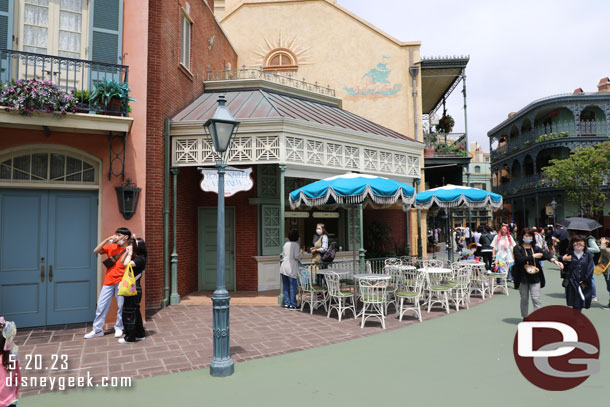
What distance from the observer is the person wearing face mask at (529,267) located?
631 centimetres

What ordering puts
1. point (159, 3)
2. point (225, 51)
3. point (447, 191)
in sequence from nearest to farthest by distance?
point (159, 3) < point (447, 191) < point (225, 51)

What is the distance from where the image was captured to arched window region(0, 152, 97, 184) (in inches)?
271

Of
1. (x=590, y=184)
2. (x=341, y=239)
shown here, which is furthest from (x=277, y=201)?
(x=590, y=184)

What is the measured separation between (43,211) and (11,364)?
5.03 m

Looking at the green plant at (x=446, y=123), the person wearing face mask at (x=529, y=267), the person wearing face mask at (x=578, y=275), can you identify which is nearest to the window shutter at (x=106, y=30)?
the person wearing face mask at (x=529, y=267)

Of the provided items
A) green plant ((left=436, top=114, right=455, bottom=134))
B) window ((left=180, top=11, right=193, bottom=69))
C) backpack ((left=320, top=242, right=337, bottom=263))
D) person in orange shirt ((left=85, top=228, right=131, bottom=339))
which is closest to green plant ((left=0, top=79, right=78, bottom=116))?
person in orange shirt ((left=85, top=228, right=131, bottom=339))

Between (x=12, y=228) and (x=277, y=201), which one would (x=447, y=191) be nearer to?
(x=277, y=201)

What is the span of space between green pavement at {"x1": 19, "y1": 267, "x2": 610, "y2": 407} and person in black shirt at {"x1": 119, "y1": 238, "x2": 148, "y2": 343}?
170cm

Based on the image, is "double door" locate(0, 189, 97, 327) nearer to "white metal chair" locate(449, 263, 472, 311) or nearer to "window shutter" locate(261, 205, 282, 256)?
"window shutter" locate(261, 205, 282, 256)

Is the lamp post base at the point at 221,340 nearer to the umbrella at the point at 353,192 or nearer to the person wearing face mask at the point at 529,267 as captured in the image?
the umbrella at the point at 353,192

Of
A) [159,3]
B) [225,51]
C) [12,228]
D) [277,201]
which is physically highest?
[225,51]

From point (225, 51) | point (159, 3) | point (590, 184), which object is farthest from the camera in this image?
point (590, 184)

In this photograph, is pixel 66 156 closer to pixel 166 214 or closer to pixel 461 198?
pixel 166 214

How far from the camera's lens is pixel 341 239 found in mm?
12289
